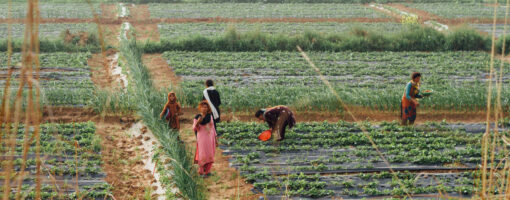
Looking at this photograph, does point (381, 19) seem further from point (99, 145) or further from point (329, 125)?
point (99, 145)

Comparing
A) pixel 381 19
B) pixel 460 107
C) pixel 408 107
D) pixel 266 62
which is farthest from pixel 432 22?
pixel 408 107

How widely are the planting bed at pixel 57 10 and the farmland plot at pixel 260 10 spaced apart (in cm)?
310

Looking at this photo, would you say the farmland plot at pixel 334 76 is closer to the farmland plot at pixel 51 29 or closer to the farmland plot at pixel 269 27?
the farmland plot at pixel 269 27

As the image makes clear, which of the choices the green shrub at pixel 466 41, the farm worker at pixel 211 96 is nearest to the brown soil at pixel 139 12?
the green shrub at pixel 466 41

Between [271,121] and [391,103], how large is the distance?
332 cm

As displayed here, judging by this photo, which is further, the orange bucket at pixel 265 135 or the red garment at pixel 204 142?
the orange bucket at pixel 265 135

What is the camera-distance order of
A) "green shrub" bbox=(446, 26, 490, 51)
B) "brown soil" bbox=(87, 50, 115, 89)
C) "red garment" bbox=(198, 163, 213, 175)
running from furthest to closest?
"green shrub" bbox=(446, 26, 490, 51), "brown soil" bbox=(87, 50, 115, 89), "red garment" bbox=(198, 163, 213, 175)

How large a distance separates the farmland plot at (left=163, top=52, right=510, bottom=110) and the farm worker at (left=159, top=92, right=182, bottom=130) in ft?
7.28

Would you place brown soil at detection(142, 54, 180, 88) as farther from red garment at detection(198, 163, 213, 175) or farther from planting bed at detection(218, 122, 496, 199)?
red garment at detection(198, 163, 213, 175)

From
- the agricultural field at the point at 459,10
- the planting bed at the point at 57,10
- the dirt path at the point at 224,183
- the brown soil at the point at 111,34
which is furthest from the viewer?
the agricultural field at the point at 459,10

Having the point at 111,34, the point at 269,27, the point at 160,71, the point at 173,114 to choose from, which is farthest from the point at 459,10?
the point at 173,114

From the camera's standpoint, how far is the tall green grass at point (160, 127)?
6.68m

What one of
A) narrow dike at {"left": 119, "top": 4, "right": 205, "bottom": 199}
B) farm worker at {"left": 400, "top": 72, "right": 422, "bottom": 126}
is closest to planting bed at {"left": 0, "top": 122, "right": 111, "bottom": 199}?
narrow dike at {"left": 119, "top": 4, "right": 205, "bottom": 199}

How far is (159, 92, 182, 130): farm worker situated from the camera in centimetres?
881
